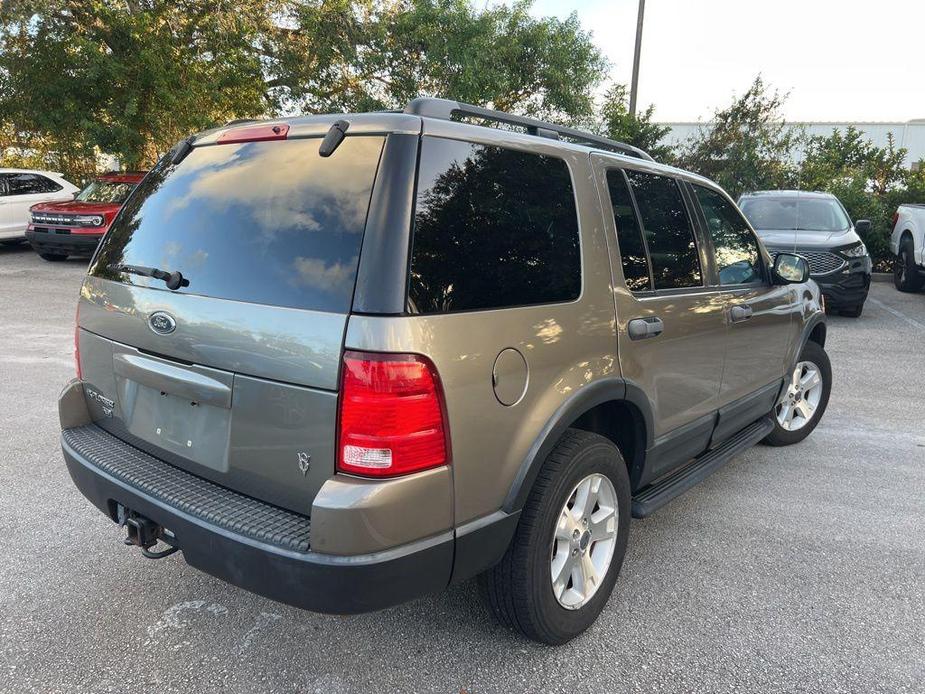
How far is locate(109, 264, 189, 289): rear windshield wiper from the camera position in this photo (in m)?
2.24

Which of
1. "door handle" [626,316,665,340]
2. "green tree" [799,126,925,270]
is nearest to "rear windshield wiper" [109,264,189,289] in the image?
"door handle" [626,316,665,340]

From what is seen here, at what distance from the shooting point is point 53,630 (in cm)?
248

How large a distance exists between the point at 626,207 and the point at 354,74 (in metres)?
14.7

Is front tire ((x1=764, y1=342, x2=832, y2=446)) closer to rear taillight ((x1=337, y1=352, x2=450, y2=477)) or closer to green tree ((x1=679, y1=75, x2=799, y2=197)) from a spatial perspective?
rear taillight ((x1=337, y1=352, x2=450, y2=477))

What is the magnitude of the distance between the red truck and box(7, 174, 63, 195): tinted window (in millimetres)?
1486

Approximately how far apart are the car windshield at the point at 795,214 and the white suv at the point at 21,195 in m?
13.2

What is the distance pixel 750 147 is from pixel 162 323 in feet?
48.6

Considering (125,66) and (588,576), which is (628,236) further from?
(125,66)

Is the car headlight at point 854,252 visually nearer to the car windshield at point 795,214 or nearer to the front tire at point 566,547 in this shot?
the car windshield at point 795,214

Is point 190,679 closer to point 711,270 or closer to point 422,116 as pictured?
point 422,116

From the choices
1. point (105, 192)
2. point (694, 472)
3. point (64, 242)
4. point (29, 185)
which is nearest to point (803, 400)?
point (694, 472)

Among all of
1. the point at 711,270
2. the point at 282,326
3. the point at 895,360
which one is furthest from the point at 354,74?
the point at 282,326

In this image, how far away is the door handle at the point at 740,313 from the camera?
130 inches

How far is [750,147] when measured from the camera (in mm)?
14430
